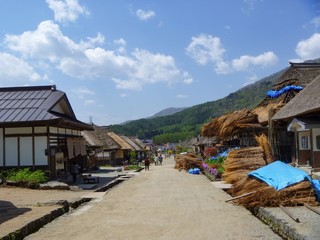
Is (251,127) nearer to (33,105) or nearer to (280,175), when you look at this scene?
(280,175)

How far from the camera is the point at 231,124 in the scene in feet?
82.9

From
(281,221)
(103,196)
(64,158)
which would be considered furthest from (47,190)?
(281,221)

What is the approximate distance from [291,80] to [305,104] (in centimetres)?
1008

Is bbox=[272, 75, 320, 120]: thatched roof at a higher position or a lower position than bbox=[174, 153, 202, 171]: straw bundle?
higher

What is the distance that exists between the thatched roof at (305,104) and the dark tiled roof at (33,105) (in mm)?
12443

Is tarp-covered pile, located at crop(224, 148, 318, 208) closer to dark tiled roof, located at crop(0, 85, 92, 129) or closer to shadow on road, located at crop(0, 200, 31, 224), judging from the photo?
shadow on road, located at crop(0, 200, 31, 224)

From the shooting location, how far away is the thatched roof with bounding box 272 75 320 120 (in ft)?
61.7

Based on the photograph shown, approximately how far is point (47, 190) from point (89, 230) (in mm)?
10210

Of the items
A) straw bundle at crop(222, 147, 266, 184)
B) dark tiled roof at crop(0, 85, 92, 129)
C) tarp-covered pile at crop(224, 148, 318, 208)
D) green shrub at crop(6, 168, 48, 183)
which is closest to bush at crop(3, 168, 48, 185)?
green shrub at crop(6, 168, 48, 183)

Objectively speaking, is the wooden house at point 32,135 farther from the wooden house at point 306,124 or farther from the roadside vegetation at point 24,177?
the wooden house at point 306,124

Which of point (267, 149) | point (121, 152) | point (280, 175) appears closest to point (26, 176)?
point (267, 149)

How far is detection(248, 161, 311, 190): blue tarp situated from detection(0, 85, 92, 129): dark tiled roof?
40.0 ft

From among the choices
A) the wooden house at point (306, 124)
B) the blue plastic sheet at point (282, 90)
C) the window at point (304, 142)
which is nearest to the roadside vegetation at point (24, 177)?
the wooden house at point (306, 124)

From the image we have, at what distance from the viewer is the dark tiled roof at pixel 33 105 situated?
2170 cm
